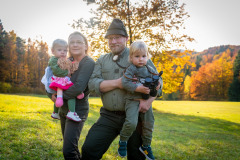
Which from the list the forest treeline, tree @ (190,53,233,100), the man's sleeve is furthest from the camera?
tree @ (190,53,233,100)

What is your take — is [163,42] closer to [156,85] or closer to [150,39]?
[150,39]

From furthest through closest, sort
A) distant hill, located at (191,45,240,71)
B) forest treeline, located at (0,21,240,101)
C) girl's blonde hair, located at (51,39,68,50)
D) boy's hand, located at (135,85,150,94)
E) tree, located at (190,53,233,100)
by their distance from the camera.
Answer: distant hill, located at (191,45,240,71)
tree, located at (190,53,233,100)
forest treeline, located at (0,21,240,101)
girl's blonde hair, located at (51,39,68,50)
boy's hand, located at (135,85,150,94)

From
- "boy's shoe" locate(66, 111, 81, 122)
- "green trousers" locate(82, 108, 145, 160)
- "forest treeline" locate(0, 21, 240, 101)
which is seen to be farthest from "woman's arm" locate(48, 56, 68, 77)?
"forest treeline" locate(0, 21, 240, 101)

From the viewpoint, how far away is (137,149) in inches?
126

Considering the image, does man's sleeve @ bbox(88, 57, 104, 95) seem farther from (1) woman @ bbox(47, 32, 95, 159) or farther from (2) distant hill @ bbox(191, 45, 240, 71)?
(2) distant hill @ bbox(191, 45, 240, 71)

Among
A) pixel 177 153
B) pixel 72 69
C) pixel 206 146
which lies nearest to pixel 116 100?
pixel 72 69

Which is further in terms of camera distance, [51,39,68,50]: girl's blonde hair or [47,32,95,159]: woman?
[51,39,68,50]: girl's blonde hair

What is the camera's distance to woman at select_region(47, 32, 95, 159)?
106 inches

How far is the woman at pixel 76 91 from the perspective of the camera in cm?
269

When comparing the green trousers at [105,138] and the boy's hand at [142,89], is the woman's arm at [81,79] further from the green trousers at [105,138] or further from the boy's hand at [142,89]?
the boy's hand at [142,89]

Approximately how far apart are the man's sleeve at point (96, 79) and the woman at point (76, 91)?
0.27 feet

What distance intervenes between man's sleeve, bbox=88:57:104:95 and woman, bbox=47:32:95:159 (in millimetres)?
82

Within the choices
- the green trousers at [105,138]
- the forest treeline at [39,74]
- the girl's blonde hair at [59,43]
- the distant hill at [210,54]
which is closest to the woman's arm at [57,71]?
the girl's blonde hair at [59,43]

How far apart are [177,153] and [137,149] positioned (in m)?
3.73
